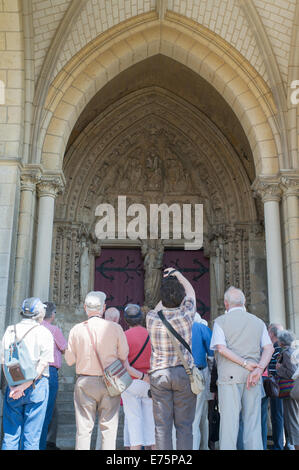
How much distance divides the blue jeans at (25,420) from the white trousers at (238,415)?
1.27m

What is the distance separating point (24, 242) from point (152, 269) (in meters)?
3.20

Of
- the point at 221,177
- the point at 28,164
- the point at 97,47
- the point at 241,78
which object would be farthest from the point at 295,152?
the point at 28,164

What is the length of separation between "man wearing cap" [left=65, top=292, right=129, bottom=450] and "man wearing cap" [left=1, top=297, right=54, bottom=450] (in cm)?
21

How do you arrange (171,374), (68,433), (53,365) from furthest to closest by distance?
1. (68,433)
2. (53,365)
3. (171,374)

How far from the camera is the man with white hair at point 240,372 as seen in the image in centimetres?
343

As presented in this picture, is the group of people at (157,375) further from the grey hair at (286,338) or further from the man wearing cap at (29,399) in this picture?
the grey hair at (286,338)

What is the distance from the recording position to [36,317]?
3.68m

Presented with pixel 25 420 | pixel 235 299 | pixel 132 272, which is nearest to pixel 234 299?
pixel 235 299

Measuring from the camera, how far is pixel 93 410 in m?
3.42

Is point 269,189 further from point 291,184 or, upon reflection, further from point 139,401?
point 139,401

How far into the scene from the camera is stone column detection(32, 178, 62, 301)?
20.9 feet

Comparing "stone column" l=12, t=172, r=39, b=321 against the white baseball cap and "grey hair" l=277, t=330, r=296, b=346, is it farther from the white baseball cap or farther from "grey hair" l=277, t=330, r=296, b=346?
"grey hair" l=277, t=330, r=296, b=346

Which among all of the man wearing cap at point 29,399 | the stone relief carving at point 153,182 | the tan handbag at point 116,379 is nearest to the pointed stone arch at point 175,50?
the stone relief carving at point 153,182

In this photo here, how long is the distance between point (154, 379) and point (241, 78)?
16.9 feet
